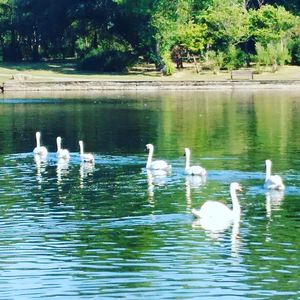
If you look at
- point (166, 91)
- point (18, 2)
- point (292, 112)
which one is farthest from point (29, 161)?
point (18, 2)

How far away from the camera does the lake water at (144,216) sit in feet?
62.7

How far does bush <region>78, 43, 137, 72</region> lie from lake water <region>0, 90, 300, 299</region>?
1698 inches

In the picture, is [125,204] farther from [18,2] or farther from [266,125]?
[18,2]

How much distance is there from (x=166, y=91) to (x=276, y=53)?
13.5m

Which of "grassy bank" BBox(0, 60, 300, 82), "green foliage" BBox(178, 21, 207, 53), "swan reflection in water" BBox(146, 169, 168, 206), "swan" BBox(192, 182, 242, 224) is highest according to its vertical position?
"green foliage" BBox(178, 21, 207, 53)

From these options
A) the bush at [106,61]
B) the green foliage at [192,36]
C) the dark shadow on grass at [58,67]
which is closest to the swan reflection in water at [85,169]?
the dark shadow on grass at [58,67]

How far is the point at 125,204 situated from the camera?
2748 centimetres

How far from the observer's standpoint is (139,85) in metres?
84.2

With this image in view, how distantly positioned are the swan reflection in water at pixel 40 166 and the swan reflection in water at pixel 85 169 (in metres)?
1.19

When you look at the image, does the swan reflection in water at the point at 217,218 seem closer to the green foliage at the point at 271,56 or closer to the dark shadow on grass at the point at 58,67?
the green foliage at the point at 271,56

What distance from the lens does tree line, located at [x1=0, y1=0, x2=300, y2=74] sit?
300 ft

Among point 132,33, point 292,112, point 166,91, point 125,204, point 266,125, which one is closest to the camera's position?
point 125,204


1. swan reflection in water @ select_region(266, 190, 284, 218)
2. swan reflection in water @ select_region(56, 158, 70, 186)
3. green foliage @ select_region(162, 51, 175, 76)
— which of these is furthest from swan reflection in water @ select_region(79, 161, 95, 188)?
green foliage @ select_region(162, 51, 175, 76)

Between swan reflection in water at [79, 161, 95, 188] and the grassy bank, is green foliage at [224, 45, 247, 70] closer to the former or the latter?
the grassy bank
